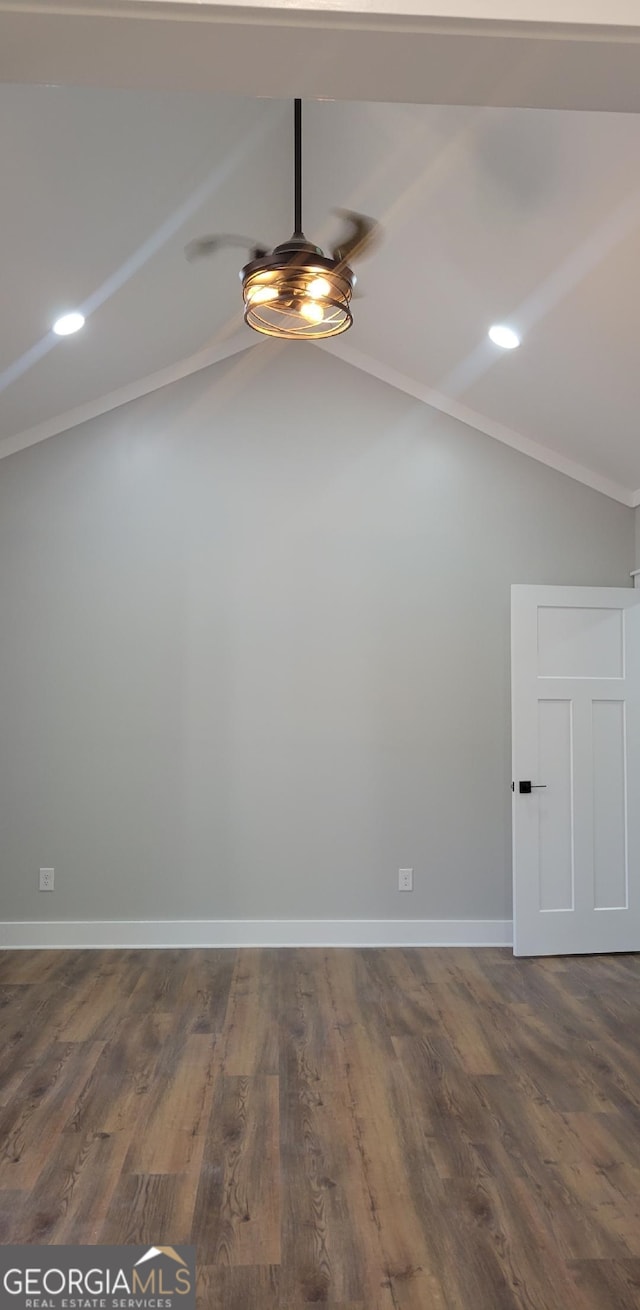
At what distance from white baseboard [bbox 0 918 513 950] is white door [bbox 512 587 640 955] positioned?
466mm

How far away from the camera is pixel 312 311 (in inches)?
109

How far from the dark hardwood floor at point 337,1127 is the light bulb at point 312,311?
2.51 m

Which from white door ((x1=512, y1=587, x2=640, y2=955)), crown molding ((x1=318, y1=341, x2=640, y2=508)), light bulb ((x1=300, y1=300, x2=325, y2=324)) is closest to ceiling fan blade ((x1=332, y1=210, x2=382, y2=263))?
light bulb ((x1=300, y1=300, x2=325, y2=324))

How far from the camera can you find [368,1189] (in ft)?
8.23

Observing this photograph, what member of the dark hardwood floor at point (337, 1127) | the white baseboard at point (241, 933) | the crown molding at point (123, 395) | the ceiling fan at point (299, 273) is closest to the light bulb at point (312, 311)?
the ceiling fan at point (299, 273)

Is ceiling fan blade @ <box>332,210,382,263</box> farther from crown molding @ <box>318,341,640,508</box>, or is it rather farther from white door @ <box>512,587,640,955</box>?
white door @ <box>512,587,640,955</box>

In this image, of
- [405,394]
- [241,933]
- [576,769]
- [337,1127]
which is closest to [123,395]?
[405,394]

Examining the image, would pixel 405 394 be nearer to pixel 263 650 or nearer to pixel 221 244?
pixel 263 650

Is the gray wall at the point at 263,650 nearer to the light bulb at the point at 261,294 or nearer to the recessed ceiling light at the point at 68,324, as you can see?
the recessed ceiling light at the point at 68,324

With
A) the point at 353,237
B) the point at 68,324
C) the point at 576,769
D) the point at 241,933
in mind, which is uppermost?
the point at 68,324

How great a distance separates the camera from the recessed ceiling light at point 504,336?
410 centimetres

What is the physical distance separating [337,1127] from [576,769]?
8.51 ft

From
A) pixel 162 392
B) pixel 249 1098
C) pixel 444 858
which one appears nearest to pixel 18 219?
pixel 162 392

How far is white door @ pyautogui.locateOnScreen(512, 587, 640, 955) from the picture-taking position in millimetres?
4824
